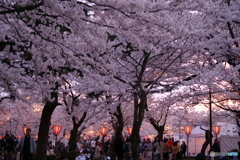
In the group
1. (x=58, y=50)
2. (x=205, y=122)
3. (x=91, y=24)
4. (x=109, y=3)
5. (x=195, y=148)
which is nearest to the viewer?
(x=109, y=3)

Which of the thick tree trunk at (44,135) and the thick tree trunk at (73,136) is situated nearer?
the thick tree trunk at (44,135)

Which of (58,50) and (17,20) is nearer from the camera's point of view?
(17,20)

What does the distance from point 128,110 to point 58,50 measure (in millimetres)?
23374

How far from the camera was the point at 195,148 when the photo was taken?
1085 inches

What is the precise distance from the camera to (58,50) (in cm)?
609

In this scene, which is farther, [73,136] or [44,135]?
[73,136]

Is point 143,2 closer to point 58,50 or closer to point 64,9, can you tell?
point 64,9

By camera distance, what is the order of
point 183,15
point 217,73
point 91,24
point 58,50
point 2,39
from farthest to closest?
point 183,15 < point 217,73 < point 2,39 < point 58,50 < point 91,24

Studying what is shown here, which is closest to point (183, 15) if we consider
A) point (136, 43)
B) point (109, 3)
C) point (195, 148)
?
point (136, 43)

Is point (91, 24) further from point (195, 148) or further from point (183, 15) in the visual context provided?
point (195, 148)

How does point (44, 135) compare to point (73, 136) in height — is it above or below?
below

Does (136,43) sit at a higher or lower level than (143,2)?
lower

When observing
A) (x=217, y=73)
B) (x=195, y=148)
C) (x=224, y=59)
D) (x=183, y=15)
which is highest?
(x=183, y=15)

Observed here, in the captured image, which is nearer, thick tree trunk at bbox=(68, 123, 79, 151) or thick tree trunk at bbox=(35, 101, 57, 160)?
thick tree trunk at bbox=(35, 101, 57, 160)
